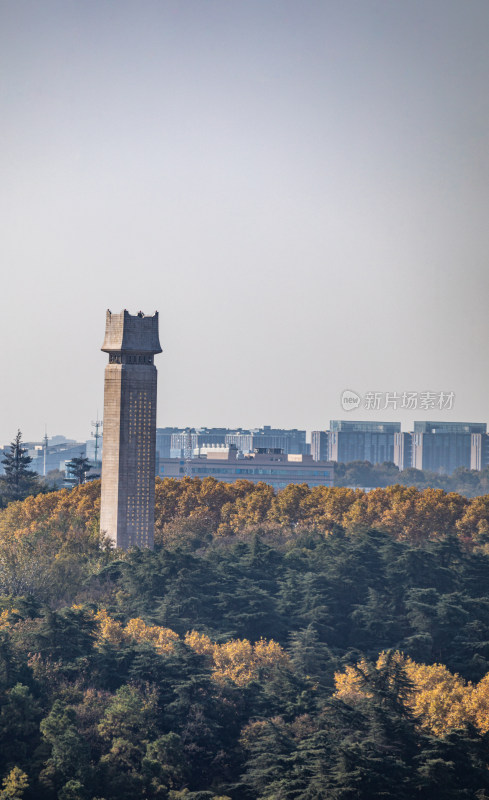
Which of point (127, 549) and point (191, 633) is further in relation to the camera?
point (127, 549)

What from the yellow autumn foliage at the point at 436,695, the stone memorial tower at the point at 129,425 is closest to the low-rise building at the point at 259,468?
the stone memorial tower at the point at 129,425

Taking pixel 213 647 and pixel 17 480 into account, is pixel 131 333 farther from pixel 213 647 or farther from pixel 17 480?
pixel 17 480

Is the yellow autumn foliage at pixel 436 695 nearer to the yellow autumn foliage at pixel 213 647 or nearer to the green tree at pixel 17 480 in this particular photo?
the yellow autumn foliage at pixel 213 647

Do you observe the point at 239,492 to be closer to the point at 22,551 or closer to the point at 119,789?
the point at 22,551

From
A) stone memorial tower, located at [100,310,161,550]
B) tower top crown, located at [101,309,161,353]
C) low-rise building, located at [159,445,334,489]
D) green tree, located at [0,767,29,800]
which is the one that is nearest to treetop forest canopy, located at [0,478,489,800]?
green tree, located at [0,767,29,800]

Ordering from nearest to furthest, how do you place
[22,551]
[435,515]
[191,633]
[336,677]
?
[336,677]
[191,633]
[22,551]
[435,515]

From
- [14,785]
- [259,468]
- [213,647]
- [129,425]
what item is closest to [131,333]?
[129,425]

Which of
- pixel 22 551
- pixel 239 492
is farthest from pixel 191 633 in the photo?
pixel 239 492
